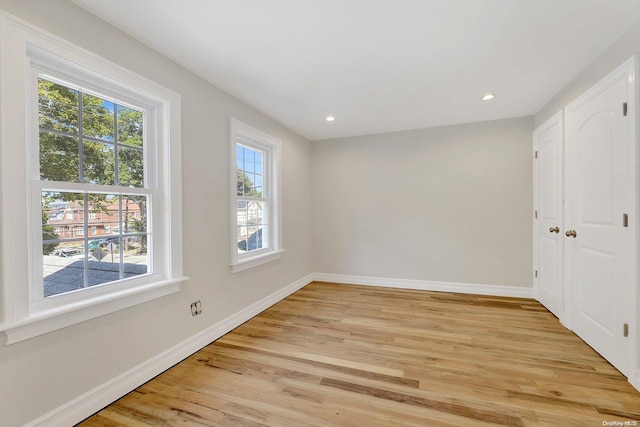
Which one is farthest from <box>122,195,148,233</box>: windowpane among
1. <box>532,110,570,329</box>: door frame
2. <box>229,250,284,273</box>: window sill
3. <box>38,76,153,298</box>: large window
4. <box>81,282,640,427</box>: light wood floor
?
<box>532,110,570,329</box>: door frame

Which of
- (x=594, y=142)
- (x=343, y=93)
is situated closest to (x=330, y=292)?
(x=343, y=93)

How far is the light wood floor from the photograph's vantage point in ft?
5.11

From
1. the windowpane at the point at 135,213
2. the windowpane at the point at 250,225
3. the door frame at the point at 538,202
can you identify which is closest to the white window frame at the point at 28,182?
the windowpane at the point at 135,213

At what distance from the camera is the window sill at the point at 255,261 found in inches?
110

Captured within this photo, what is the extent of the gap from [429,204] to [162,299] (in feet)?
11.6

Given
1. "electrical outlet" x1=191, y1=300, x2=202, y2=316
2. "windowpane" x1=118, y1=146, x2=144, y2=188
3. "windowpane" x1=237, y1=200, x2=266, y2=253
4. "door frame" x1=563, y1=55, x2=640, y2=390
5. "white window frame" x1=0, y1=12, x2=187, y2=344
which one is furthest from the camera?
"windowpane" x1=237, y1=200, x2=266, y2=253

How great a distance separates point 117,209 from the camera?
187cm

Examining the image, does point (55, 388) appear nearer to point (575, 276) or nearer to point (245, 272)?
point (245, 272)

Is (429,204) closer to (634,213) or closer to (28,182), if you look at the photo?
(634,213)

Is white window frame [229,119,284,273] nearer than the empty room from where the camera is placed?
No

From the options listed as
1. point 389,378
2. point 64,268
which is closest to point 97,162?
point 64,268

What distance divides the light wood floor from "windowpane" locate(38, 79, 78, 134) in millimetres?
1730

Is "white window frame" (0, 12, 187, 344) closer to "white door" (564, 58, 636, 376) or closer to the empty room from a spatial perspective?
the empty room

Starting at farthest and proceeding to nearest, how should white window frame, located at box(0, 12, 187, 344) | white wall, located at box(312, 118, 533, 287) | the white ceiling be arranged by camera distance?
white wall, located at box(312, 118, 533, 287) → the white ceiling → white window frame, located at box(0, 12, 187, 344)
